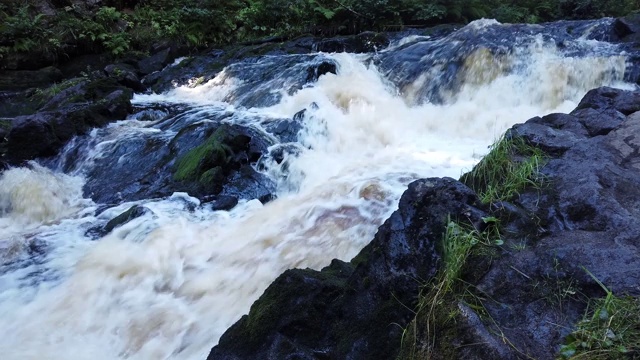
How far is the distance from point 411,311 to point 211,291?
2462mm

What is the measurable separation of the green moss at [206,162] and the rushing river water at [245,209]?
0.48 m

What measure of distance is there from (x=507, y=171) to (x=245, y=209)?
374 centimetres

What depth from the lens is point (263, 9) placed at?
17172 mm

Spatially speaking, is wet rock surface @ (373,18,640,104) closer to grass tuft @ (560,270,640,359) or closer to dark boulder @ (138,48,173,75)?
dark boulder @ (138,48,173,75)

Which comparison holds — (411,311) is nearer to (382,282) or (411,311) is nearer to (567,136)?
(382,282)

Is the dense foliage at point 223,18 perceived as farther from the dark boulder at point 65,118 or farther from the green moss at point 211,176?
the green moss at point 211,176

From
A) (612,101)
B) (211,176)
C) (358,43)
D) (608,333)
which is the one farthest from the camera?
(358,43)

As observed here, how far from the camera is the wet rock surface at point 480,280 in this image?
88.5 inches

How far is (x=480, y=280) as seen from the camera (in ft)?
8.39

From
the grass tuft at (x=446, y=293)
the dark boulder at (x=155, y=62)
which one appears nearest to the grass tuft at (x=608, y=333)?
the grass tuft at (x=446, y=293)

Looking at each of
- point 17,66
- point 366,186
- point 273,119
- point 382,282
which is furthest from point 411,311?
point 17,66

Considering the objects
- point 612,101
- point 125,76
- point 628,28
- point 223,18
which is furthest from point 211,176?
point 223,18

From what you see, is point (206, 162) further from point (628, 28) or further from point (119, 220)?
point (628, 28)

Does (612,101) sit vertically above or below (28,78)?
above
